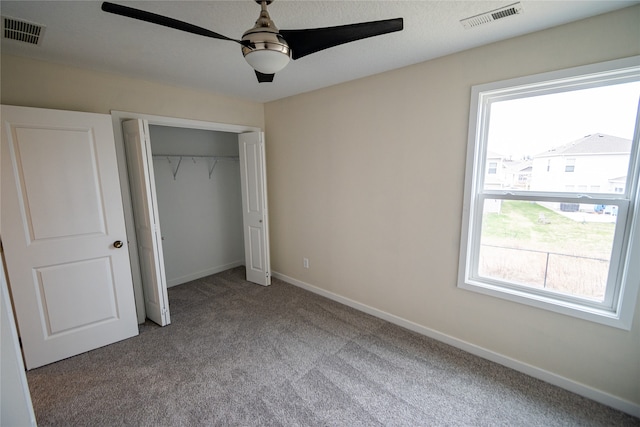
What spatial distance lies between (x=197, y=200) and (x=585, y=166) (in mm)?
4211

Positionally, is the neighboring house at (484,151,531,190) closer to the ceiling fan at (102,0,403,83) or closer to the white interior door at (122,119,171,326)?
the ceiling fan at (102,0,403,83)

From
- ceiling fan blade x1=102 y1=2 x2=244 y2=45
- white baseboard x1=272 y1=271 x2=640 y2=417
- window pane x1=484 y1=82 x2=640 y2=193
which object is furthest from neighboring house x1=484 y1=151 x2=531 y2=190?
ceiling fan blade x1=102 y1=2 x2=244 y2=45

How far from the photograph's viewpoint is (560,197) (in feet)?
6.36

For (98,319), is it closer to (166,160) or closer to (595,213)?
(166,160)

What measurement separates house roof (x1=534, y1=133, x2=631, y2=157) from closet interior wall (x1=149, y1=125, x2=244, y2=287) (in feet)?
12.8

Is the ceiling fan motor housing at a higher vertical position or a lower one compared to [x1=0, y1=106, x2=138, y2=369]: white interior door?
Answer: higher

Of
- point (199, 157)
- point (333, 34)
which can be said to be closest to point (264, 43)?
point (333, 34)

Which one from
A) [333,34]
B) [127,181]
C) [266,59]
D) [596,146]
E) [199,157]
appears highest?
[333,34]

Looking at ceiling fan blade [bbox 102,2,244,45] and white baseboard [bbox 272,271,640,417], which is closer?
ceiling fan blade [bbox 102,2,244,45]

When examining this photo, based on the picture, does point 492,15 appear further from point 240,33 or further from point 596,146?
point 240,33

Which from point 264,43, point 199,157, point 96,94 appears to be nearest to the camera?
point 264,43

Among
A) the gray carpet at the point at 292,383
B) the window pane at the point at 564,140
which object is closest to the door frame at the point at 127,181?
the gray carpet at the point at 292,383

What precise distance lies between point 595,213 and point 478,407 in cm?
154

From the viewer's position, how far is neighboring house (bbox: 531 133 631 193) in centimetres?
176
